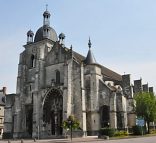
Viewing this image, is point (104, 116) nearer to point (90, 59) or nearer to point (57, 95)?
point (57, 95)

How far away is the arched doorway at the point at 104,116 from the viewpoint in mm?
48891

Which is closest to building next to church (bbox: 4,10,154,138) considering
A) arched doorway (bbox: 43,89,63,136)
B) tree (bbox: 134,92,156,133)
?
arched doorway (bbox: 43,89,63,136)

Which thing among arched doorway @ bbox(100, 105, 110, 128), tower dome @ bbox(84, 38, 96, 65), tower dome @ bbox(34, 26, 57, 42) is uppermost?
tower dome @ bbox(34, 26, 57, 42)

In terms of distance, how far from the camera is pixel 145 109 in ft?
163

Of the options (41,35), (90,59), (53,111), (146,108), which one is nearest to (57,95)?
(53,111)

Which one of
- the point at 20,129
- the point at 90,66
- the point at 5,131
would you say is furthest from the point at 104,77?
the point at 5,131

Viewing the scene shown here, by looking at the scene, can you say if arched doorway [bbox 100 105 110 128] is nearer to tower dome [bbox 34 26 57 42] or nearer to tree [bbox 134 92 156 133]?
tree [bbox 134 92 156 133]

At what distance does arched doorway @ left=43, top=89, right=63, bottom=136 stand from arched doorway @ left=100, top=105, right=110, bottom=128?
7.38 metres

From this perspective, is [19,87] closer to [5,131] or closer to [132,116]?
[5,131]

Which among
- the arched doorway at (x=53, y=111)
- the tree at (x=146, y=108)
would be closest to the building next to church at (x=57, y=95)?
the arched doorway at (x=53, y=111)

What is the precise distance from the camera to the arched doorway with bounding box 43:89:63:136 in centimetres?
5056

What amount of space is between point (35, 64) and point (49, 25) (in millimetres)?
8884

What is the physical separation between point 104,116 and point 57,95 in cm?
943

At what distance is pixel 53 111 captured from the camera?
2032 inches
